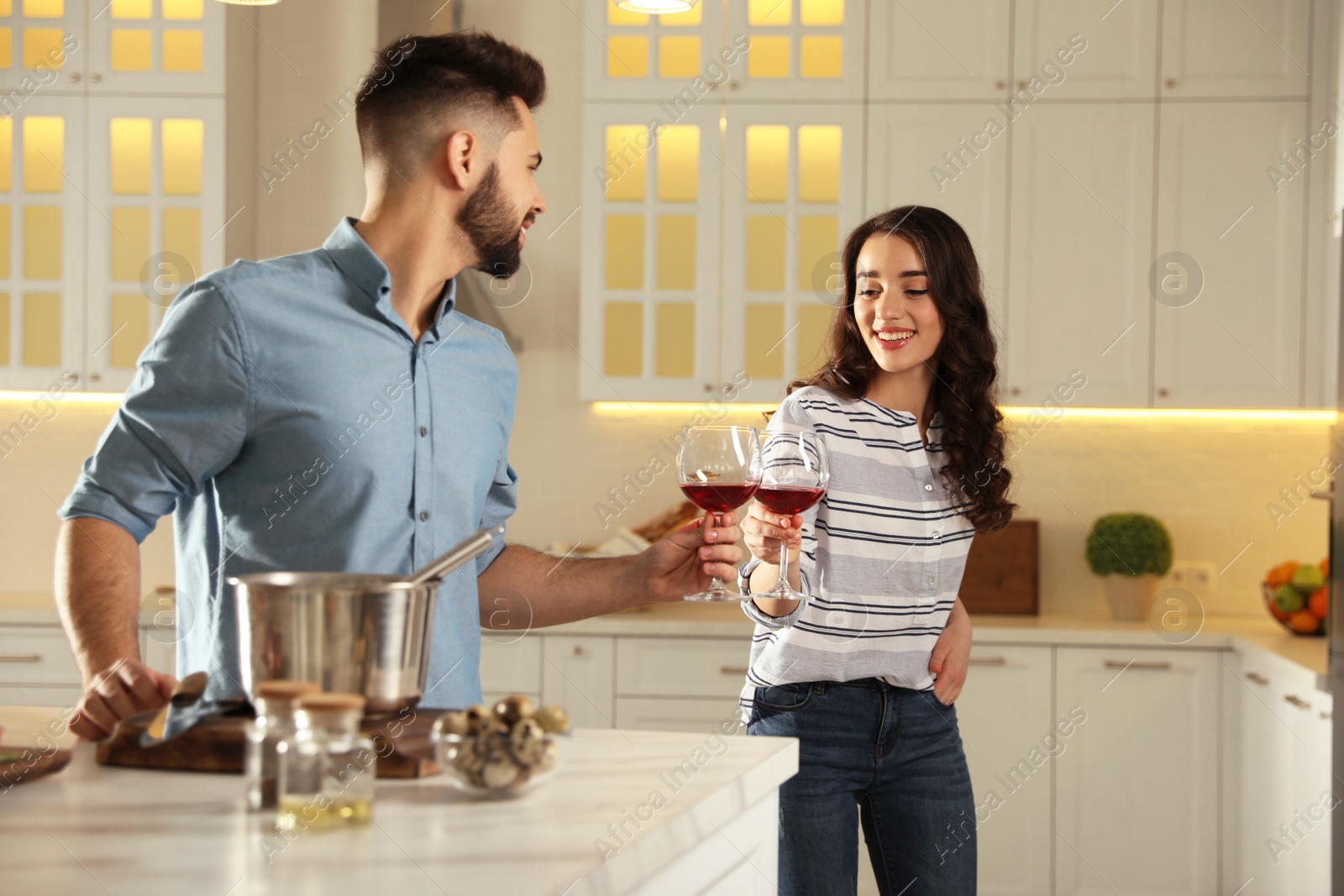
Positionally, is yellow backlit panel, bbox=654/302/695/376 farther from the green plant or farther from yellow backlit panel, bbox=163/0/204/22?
yellow backlit panel, bbox=163/0/204/22

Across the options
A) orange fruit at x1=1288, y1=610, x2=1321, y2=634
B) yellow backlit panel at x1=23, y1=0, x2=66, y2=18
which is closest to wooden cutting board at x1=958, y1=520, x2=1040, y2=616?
orange fruit at x1=1288, y1=610, x2=1321, y2=634

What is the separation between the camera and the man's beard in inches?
67.6

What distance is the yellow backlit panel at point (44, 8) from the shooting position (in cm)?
398

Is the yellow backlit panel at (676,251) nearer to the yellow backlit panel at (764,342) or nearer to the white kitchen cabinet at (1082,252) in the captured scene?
the yellow backlit panel at (764,342)

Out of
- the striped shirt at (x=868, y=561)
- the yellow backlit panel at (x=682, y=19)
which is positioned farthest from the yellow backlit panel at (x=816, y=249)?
the striped shirt at (x=868, y=561)

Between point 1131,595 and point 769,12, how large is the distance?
2021 mm

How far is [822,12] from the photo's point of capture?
376 centimetres

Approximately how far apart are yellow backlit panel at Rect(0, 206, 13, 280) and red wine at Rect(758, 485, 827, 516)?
126 inches

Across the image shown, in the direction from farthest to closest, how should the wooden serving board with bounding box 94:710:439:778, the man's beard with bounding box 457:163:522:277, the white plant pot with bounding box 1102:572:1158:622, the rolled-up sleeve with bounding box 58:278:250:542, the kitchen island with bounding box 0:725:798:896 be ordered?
the white plant pot with bounding box 1102:572:1158:622, the man's beard with bounding box 457:163:522:277, the rolled-up sleeve with bounding box 58:278:250:542, the wooden serving board with bounding box 94:710:439:778, the kitchen island with bounding box 0:725:798:896

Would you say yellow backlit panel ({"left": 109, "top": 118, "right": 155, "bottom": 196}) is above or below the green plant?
above

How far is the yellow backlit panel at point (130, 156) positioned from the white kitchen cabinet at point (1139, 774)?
9.91ft

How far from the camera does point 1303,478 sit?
3.90 metres

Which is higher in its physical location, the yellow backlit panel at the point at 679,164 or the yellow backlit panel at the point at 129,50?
the yellow backlit panel at the point at 129,50

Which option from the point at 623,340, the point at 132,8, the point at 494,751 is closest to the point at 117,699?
the point at 494,751
